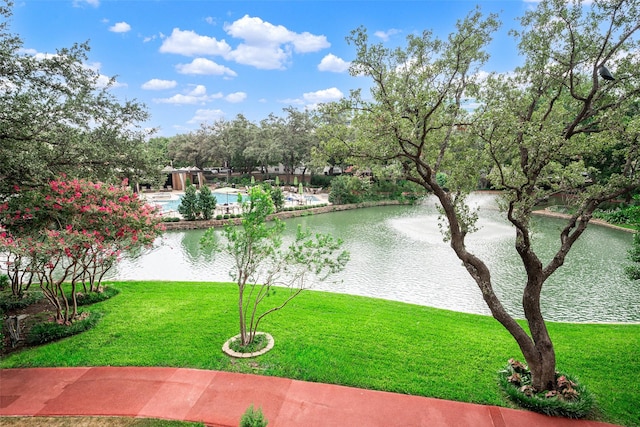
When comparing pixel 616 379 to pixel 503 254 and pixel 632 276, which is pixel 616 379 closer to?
pixel 632 276

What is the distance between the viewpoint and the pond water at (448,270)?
378 inches

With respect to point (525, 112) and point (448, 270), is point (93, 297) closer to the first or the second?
point (525, 112)

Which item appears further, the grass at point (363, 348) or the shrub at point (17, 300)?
the shrub at point (17, 300)

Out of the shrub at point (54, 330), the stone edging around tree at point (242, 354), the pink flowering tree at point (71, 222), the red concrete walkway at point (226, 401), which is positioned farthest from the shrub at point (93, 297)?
the stone edging around tree at point (242, 354)

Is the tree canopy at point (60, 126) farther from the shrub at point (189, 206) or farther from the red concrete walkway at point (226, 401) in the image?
the shrub at point (189, 206)

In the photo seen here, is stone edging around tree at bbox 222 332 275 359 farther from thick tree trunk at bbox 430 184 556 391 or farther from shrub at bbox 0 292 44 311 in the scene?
shrub at bbox 0 292 44 311

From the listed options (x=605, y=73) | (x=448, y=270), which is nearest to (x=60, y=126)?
(x=605, y=73)

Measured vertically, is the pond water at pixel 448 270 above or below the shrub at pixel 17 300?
below

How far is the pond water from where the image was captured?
9609 millimetres

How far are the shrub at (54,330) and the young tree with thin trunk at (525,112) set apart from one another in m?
6.16

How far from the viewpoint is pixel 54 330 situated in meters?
6.69

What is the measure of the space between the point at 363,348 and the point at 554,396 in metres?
2.86

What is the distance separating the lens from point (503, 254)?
14352mm

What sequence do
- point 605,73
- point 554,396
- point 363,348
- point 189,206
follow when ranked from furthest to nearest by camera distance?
point 189,206
point 363,348
point 554,396
point 605,73
